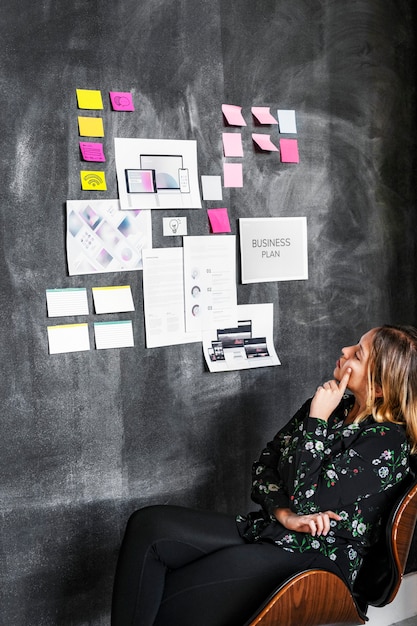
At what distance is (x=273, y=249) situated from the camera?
2.81 m

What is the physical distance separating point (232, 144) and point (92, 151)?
53 centimetres

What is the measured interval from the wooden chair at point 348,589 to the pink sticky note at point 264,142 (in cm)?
120

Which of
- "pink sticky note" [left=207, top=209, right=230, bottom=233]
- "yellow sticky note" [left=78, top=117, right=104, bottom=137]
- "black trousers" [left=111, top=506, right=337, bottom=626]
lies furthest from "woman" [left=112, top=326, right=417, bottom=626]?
"yellow sticky note" [left=78, top=117, right=104, bottom=137]

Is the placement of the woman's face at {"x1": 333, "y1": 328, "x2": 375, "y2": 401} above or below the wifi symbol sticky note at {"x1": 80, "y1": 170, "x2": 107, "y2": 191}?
below

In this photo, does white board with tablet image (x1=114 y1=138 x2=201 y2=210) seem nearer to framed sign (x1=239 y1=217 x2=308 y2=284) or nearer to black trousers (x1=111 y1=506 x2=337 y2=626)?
framed sign (x1=239 y1=217 x2=308 y2=284)

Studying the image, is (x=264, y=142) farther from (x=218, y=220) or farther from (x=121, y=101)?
(x=121, y=101)

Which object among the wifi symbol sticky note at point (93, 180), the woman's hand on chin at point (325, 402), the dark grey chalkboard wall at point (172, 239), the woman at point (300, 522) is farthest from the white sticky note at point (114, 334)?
the woman's hand on chin at point (325, 402)

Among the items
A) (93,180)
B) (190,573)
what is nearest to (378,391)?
(190,573)

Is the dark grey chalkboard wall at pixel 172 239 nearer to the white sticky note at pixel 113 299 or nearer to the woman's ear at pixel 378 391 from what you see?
the white sticky note at pixel 113 299

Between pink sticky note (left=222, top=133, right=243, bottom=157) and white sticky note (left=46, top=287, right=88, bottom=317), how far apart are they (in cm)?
71

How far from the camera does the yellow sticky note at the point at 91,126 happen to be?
2.40 meters

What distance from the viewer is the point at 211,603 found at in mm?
2033

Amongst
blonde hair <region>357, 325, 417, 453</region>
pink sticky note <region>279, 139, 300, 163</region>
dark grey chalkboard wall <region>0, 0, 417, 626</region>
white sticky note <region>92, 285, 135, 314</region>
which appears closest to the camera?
blonde hair <region>357, 325, 417, 453</region>

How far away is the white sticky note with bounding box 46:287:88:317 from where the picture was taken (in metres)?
2.38
